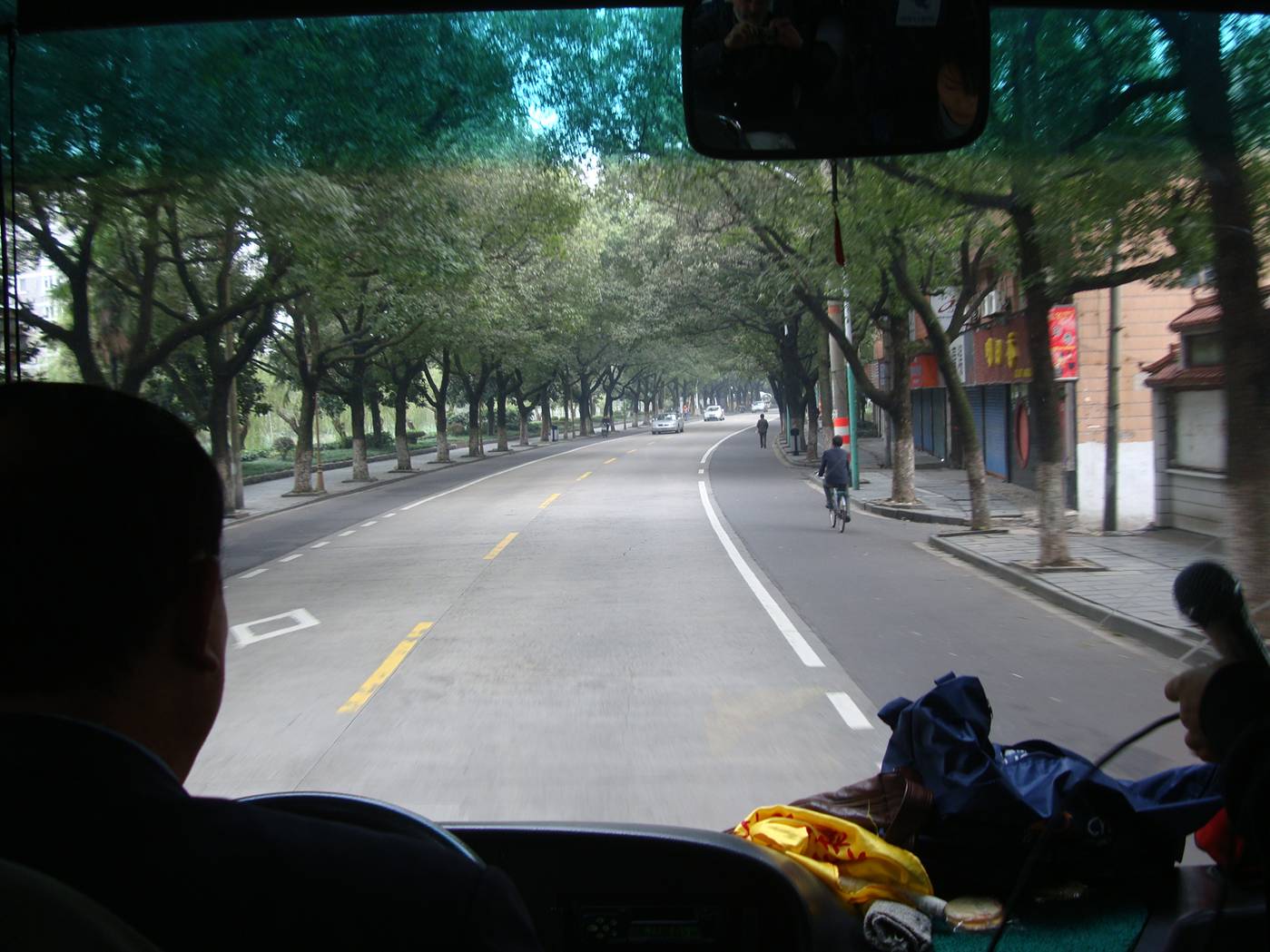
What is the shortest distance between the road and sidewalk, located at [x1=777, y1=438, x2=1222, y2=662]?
27 centimetres

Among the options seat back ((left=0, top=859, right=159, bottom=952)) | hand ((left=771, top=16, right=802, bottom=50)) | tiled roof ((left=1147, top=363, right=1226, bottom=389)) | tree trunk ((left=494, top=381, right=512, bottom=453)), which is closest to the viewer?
seat back ((left=0, top=859, right=159, bottom=952))

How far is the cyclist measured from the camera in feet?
62.5

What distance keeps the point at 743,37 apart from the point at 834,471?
17.1 metres

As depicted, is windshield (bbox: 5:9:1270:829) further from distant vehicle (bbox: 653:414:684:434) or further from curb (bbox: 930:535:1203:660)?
distant vehicle (bbox: 653:414:684:434)

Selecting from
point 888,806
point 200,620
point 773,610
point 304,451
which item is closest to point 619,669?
point 773,610

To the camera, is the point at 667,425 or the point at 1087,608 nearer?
the point at 1087,608

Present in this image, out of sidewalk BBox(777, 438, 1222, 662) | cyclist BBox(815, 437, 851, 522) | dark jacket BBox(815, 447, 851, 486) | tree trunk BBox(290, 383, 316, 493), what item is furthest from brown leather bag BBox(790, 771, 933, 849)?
tree trunk BBox(290, 383, 316, 493)

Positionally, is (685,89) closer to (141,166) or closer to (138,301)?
(141,166)

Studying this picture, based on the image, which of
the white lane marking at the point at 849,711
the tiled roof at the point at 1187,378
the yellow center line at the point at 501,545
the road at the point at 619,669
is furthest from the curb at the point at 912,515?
the white lane marking at the point at 849,711

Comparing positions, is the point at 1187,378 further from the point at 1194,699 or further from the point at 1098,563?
the point at 1194,699

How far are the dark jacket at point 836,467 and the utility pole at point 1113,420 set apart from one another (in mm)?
4843

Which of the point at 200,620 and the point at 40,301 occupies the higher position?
the point at 40,301

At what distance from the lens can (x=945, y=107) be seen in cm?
277

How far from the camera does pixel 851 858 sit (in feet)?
9.49
